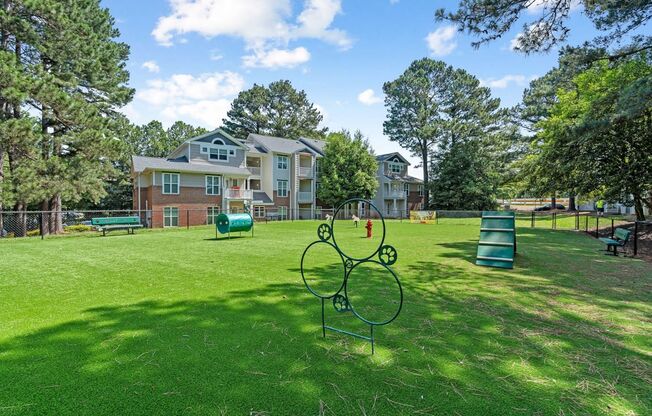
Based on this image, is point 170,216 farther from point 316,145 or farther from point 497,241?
point 497,241

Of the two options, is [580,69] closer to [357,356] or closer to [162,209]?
[357,356]

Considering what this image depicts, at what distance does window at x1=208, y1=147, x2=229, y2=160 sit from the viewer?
32375mm

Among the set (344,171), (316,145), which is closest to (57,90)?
(344,171)

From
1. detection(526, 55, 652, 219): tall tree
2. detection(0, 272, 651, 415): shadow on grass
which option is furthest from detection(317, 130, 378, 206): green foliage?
detection(0, 272, 651, 415): shadow on grass

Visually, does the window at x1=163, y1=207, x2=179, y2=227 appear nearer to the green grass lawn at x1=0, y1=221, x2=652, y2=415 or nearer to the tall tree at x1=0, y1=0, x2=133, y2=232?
the tall tree at x1=0, y1=0, x2=133, y2=232

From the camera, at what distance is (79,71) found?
71.6 ft

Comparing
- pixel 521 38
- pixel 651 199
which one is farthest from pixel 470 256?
pixel 651 199

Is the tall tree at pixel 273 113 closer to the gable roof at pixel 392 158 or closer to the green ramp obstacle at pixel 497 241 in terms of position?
the gable roof at pixel 392 158

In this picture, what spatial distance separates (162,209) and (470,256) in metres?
25.2

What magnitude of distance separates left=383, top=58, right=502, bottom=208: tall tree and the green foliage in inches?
→ 458

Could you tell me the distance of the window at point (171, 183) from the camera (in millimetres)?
28234

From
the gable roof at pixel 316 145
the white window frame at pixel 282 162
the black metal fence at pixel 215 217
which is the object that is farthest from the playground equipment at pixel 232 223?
the gable roof at pixel 316 145

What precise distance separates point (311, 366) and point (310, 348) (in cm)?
40

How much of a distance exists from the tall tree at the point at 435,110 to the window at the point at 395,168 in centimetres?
325
